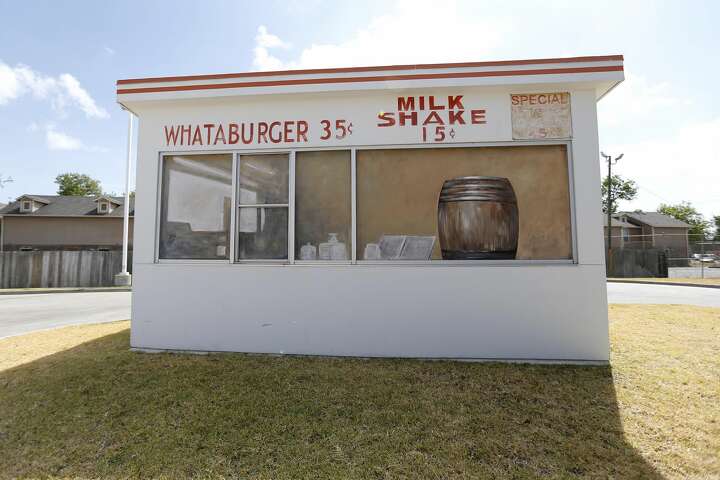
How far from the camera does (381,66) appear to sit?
445 cm

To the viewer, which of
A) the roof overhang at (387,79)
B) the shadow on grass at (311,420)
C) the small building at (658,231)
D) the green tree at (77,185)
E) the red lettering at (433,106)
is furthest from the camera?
the green tree at (77,185)

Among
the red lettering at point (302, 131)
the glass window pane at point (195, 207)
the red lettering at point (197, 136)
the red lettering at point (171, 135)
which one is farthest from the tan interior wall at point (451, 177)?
the red lettering at point (171, 135)

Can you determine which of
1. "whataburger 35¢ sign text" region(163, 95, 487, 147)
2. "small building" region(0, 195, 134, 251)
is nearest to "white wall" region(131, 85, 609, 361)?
"whataburger 35¢ sign text" region(163, 95, 487, 147)

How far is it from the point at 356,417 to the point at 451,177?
292cm

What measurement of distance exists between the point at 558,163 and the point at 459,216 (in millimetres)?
1388

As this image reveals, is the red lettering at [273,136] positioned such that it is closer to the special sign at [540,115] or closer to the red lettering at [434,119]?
the red lettering at [434,119]

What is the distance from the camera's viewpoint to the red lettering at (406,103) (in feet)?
15.0

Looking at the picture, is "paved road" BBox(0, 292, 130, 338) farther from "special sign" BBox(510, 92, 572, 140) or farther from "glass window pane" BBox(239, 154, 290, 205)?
"special sign" BBox(510, 92, 572, 140)

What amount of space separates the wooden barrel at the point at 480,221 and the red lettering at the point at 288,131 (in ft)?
7.02

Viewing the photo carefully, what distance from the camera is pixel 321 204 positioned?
186 inches

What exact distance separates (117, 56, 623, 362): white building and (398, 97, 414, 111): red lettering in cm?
2

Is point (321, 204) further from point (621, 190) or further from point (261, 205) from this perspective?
point (621, 190)

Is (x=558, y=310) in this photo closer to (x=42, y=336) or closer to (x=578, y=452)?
(x=578, y=452)

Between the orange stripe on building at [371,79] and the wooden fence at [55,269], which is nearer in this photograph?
the orange stripe on building at [371,79]
